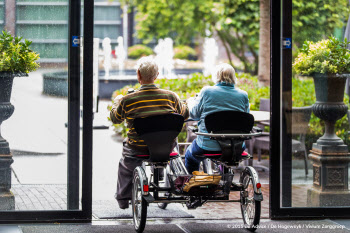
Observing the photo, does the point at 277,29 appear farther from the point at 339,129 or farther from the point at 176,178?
the point at 176,178

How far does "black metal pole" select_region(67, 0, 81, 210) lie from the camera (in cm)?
692

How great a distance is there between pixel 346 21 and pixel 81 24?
2769mm

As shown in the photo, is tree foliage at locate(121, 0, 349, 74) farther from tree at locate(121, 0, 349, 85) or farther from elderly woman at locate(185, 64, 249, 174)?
elderly woman at locate(185, 64, 249, 174)

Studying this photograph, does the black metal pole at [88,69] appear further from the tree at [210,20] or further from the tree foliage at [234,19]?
the tree at [210,20]

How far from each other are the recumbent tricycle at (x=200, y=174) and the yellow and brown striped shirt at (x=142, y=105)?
25 cm

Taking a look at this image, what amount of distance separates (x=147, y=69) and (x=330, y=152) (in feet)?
7.35

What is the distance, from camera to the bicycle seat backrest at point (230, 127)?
631 centimetres

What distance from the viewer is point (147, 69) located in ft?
21.6

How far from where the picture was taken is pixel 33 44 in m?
6.84

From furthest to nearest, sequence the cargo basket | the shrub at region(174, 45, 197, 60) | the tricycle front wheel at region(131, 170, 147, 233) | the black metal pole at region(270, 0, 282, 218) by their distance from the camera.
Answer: the shrub at region(174, 45, 197, 60), the black metal pole at region(270, 0, 282, 218), the tricycle front wheel at region(131, 170, 147, 233), the cargo basket

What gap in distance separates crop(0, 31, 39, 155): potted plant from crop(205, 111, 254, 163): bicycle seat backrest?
187 cm

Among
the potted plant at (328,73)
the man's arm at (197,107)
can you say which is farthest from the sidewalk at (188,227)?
A: the man's arm at (197,107)

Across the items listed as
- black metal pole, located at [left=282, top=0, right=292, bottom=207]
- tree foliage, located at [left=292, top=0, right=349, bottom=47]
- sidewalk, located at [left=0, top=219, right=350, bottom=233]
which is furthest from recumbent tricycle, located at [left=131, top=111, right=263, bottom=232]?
tree foliage, located at [left=292, top=0, right=349, bottom=47]

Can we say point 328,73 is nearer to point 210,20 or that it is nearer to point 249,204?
point 249,204
